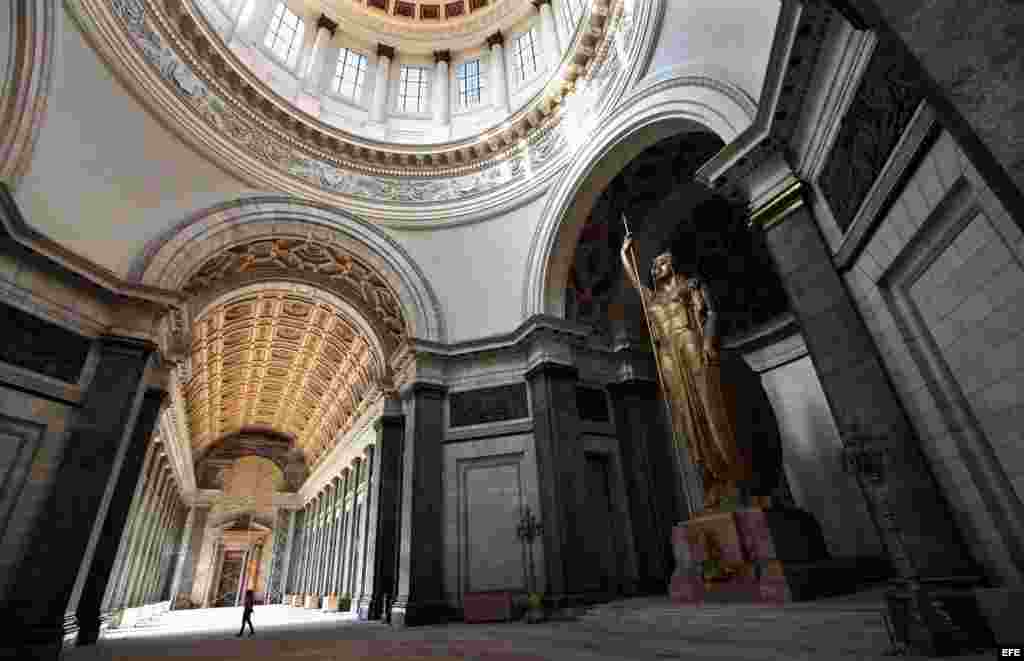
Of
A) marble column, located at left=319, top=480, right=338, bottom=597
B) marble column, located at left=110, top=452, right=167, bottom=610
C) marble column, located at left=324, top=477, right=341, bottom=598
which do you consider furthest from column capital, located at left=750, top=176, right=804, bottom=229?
marble column, located at left=319, top=480, right=338, bottom=597

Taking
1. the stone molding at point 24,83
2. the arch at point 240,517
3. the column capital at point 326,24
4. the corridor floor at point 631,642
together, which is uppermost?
the column capital at point 326,24

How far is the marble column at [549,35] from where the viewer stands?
42.4 feet

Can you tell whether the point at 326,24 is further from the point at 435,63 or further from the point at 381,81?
the point at 435,63

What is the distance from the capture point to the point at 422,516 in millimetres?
9281

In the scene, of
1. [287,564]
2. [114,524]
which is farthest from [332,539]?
[114,524]

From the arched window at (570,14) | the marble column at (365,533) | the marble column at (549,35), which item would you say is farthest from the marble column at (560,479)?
the arched window at (570,14)

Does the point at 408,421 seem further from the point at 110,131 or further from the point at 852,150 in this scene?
the point at 852,150

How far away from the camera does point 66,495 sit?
21.2ft

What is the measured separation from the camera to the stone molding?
245 inches

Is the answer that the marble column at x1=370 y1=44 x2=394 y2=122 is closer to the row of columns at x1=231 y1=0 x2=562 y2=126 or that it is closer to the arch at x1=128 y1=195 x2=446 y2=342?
the row of columns at x1=231 y1=0 x2=562 y2=126

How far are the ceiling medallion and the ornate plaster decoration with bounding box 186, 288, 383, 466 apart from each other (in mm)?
3581

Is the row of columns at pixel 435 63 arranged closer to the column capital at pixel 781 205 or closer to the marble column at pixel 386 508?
the marble column at pixel 386 508

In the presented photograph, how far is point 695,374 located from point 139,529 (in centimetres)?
1920

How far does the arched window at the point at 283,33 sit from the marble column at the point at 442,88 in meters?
4.03
